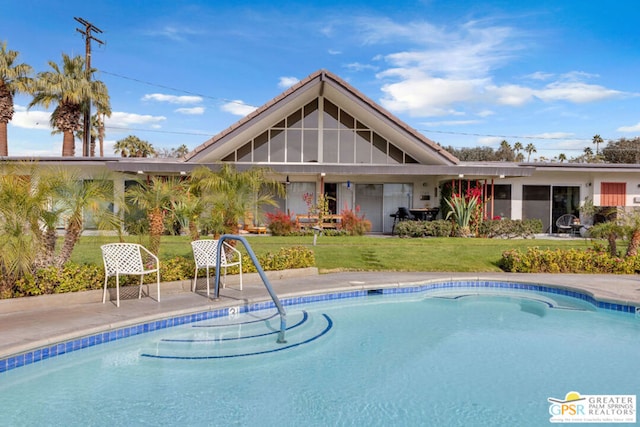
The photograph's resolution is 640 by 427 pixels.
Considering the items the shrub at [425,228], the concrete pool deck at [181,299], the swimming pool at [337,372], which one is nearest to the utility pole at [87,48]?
the shrub at [425,228]

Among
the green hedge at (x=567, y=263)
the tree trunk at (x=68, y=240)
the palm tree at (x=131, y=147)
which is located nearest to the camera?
the tree trunk at (x=68, y=240)

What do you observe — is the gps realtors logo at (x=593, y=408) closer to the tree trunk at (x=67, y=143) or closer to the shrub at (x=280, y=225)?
the shrub at (x=280, y=225)

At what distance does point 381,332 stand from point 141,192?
4906 mm

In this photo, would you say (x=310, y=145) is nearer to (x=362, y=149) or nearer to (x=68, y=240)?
(x=362, y=149)

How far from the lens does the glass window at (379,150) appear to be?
20.2 m

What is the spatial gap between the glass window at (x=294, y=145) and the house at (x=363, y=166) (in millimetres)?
41

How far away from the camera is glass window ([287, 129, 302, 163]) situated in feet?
65.5

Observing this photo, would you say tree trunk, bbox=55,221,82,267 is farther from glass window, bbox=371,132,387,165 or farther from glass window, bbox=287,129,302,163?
glass window, bbox=371,132,387,165

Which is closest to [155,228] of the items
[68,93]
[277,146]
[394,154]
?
[277,146]

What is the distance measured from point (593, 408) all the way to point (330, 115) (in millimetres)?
16451

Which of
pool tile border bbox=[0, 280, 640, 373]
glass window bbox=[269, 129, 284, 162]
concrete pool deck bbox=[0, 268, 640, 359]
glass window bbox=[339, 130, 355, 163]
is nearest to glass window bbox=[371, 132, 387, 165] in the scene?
glass window bbox=[339, 130, 355, 163]

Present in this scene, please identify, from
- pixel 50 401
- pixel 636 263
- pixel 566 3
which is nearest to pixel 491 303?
pixel 636 263

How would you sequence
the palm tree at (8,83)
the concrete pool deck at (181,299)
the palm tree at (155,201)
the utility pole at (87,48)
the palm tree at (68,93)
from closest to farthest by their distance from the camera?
1. the concrete pool deck at (181,299)
2. the palm tree at (155,201)
3. the palm tree at (8,83)
4. the palm tree at (68,93)
5. the utility pole at (87,48)

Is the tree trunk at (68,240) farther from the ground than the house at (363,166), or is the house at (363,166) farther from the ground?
the house at (363,166)
